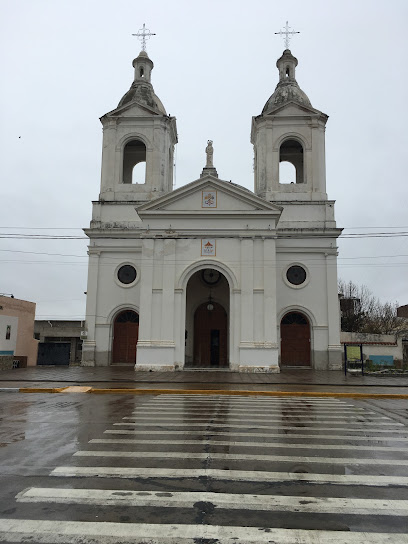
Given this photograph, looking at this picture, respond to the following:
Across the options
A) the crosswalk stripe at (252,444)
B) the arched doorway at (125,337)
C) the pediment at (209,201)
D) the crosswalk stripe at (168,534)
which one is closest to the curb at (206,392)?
the crosswalk stripe at (252,444)

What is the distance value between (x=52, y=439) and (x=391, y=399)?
10737mm

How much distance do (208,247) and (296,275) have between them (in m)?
A: 6.04

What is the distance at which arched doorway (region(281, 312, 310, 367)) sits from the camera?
27.4 meters

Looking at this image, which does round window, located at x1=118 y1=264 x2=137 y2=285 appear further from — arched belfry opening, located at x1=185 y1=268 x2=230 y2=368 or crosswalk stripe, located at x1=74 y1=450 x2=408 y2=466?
crosswalk stripe, located at x1=74 y1=450 x2=408 y2=466

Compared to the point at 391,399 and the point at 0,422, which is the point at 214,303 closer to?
the point at 391,399

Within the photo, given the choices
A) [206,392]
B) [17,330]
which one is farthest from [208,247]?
[17,330]

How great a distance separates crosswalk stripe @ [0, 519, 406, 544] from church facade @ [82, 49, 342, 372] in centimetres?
1948

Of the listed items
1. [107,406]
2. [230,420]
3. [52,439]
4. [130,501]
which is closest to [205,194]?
[107,406]

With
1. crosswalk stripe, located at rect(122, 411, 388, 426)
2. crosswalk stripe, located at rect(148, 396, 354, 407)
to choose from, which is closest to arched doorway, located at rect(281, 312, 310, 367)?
crosswalk stripe, located at rect(148, 396, 354, 407)

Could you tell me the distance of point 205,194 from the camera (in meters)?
25.4

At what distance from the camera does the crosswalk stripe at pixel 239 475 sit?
221 inches

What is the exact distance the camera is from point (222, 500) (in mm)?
4867

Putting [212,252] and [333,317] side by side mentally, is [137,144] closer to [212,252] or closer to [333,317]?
[212,252]

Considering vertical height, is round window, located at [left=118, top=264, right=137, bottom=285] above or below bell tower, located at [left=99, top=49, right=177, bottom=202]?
below
